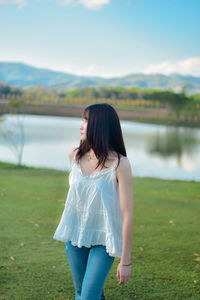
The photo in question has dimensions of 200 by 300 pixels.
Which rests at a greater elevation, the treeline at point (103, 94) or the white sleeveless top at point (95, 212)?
the treeline at point (103, 94)

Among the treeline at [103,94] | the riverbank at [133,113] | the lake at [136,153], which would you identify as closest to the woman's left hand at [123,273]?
the lake at [136,153]

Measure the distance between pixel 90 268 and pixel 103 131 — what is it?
2.15ft

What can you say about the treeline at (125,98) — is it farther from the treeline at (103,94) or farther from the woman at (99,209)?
the woman at (99,209)

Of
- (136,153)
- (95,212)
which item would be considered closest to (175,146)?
(136,153)

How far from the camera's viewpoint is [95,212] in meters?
1.81

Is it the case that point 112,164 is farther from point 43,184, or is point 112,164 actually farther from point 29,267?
point 43,184

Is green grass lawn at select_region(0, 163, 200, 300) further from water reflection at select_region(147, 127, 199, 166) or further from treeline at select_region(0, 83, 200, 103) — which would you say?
treeline at select_region(0, 83, 200, 103)

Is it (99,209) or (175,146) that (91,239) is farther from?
(175,146)

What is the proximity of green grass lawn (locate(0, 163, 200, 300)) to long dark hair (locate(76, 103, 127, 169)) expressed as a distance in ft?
4.97

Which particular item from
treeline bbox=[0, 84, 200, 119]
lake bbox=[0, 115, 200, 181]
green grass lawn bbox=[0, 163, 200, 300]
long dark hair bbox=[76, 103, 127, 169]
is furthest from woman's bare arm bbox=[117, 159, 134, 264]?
treeline bbox=[0, 84, 200, 119]

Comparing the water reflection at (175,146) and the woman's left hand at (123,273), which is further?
the water reflection at (175,146)

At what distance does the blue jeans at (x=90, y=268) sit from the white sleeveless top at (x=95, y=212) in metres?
0.04

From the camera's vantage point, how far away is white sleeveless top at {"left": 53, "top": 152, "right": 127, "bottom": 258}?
69.8 inches

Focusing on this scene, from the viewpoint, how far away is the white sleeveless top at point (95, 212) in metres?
1.77
